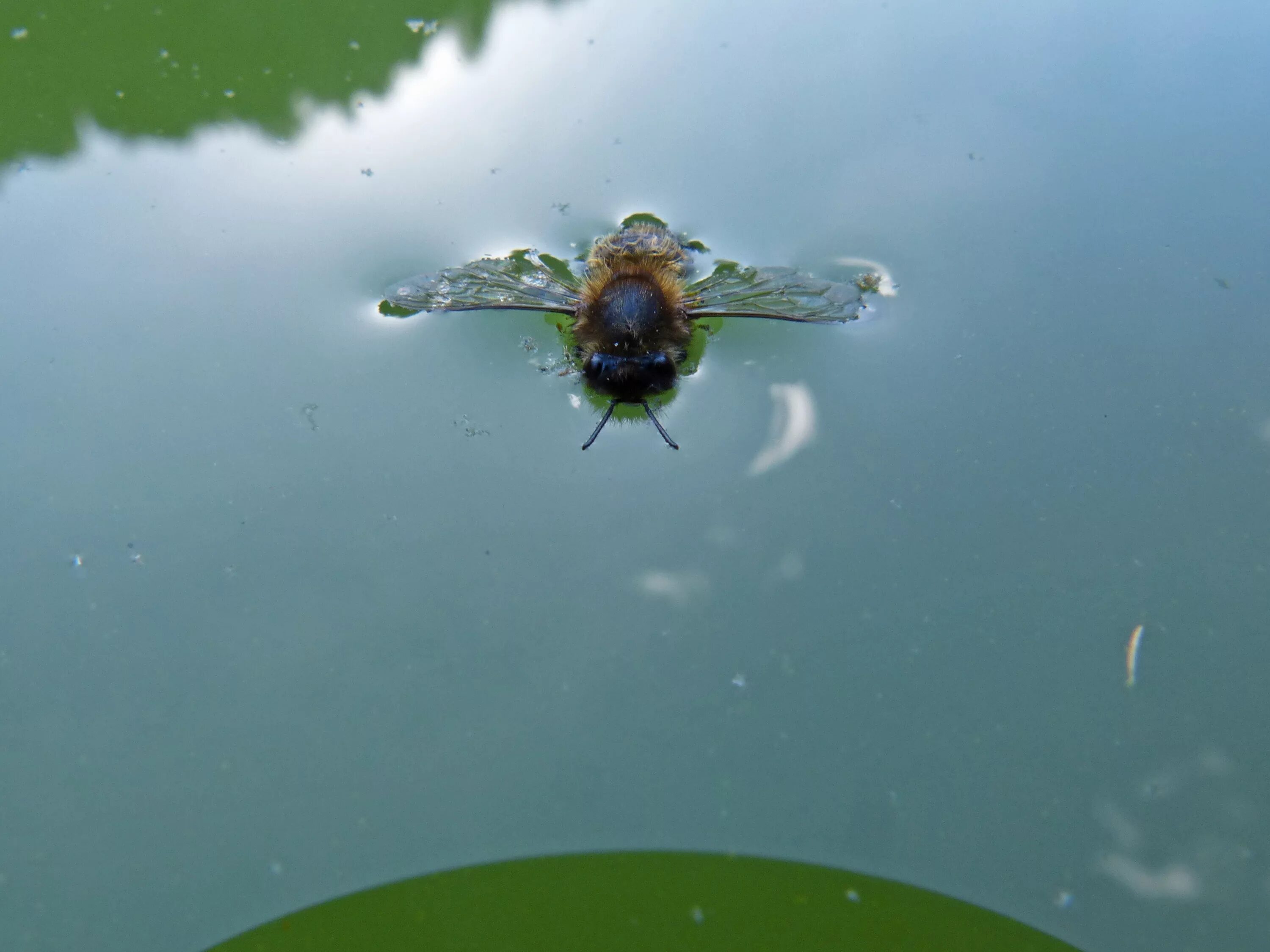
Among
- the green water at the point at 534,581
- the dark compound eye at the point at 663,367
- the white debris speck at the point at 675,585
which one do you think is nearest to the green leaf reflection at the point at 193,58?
the green water at the point at 534,581

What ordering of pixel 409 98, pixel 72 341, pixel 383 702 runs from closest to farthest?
pixel 383 702
pixel 72 341
pixel 409 98

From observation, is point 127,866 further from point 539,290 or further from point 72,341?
point 539,290

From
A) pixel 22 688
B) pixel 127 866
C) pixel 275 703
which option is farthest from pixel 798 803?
pixel 22 688

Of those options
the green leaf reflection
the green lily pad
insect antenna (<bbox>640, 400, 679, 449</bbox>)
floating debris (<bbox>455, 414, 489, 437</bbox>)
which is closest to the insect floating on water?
insect antenna (<bbox>640, 400, 679, 449</bbox>)

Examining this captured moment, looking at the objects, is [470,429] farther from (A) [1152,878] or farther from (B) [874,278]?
(A) [1152,878]

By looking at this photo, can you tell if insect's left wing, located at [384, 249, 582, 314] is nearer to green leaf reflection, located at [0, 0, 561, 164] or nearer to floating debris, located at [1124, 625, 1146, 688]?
green leaf reflection, located at [0, 0, 561, 164]
